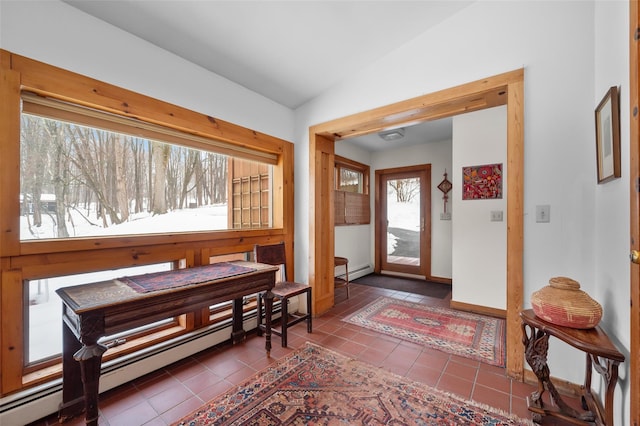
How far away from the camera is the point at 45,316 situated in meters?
1.70

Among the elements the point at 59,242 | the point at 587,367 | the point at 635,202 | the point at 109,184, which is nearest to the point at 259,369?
the point at 59,242

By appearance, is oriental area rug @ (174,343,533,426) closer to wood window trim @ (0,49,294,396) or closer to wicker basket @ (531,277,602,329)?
wicker basket @ (531,277,602,329)

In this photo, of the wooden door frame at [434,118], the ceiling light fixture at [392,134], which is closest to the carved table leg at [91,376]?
the wooden door frame at [434,118]

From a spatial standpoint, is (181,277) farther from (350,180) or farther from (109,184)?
(350,180)

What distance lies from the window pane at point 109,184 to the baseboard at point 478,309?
3.08 metres

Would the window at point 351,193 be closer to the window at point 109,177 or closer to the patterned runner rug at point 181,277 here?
the window at point 109,177

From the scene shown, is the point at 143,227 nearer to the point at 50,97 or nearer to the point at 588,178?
the point at 50,97

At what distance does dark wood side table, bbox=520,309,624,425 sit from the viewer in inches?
47.1

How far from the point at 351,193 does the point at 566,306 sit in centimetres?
370

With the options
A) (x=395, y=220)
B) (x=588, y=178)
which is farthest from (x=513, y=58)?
(x=395, y=220)

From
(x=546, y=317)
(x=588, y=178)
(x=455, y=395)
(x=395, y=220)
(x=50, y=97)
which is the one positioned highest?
(x=50, y=97)

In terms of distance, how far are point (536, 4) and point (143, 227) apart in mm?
3361

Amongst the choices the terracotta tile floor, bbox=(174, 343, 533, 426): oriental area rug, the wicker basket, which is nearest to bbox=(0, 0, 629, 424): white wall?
the wicker basket

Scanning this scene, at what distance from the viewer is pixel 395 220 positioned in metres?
5.27
